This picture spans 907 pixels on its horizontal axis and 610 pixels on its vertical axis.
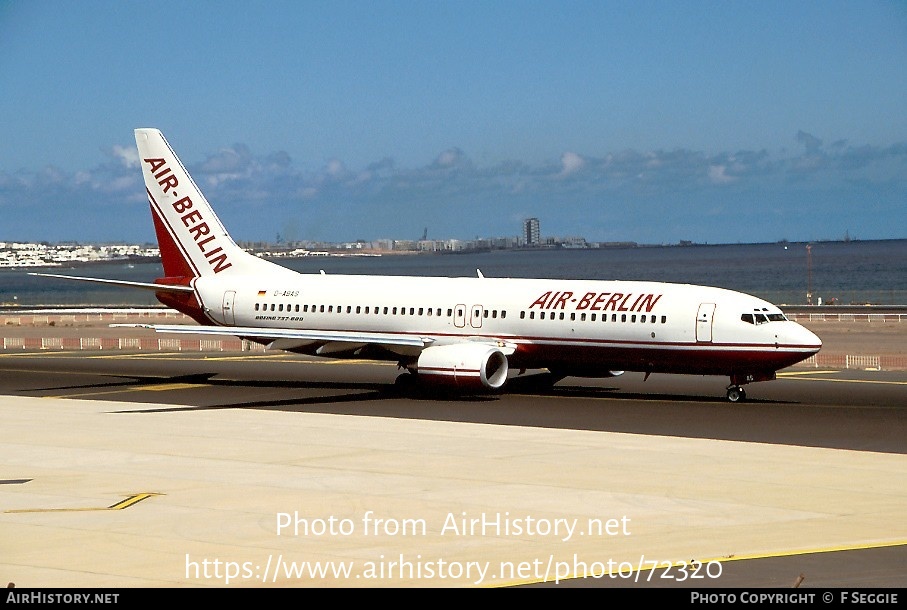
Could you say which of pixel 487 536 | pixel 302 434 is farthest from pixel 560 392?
pixel 487 536

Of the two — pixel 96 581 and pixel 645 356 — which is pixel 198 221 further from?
pixel 96 581

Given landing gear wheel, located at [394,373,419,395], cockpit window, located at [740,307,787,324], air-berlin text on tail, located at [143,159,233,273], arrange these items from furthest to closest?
air-berlin text on tail, located at [143,159,233,273] < landing gear wheel, located at [394,373,419,395] < cockpit window, located at [740,307,787,324]

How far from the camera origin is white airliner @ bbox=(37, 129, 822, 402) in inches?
1800

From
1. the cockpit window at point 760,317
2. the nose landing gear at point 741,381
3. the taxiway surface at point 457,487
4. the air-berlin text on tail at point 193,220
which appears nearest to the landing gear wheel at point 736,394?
the nose landing gear at point 741,381

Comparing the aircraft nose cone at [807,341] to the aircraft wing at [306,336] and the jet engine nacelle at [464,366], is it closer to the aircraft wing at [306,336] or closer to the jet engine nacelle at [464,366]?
the jet engine nacelle at [464,366]

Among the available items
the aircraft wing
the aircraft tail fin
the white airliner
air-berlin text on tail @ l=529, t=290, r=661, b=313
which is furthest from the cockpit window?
the aircraft tail fin

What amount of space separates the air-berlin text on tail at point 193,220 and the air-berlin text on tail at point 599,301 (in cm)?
1496

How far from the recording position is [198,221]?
187 ft

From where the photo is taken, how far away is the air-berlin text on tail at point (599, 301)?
46875mm

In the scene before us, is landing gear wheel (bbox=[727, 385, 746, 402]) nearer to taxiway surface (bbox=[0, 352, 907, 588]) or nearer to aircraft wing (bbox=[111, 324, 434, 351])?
taxiway surface (bbox=[0, 352, 907, 588])

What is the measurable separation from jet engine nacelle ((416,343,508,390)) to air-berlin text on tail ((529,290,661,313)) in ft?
8.56

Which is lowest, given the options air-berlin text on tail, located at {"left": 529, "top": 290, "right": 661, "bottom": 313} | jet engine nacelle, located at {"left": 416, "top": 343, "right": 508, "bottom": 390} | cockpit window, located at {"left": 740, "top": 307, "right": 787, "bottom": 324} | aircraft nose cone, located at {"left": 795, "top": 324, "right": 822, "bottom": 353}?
jet engine nacelle, located at {"left": 416, "top": 343, "right": 508, "bottom": 390}

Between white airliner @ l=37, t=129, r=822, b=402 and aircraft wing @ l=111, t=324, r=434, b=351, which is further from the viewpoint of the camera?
aircraft wing @ l=111, t=324, r=434, b=351

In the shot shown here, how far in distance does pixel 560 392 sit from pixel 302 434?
1402cm
